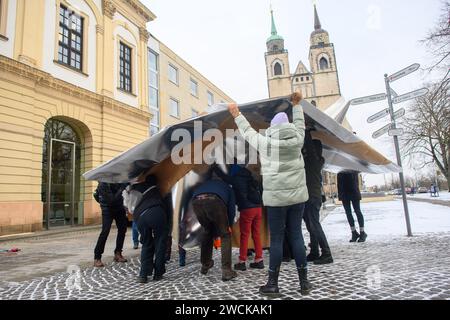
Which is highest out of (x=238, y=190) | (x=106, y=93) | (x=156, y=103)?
(x=156, y=103)

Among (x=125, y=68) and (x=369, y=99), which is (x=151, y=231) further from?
(x=125, y=68)

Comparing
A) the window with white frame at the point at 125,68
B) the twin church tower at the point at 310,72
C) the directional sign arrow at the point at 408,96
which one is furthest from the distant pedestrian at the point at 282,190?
the twin church tower at the point at 310,72

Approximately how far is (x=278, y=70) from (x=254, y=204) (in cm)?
7893

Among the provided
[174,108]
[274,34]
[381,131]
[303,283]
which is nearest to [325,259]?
[303,283]

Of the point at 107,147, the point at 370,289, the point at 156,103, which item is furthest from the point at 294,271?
the point at 156,103

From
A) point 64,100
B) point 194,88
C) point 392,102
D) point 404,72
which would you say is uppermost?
point 194,88

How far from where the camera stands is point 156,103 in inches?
982

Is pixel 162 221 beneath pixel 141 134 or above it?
beneath

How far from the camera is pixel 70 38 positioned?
613 inches

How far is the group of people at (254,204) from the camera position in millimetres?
3207

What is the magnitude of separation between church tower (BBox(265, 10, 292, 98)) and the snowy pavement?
249 feet
